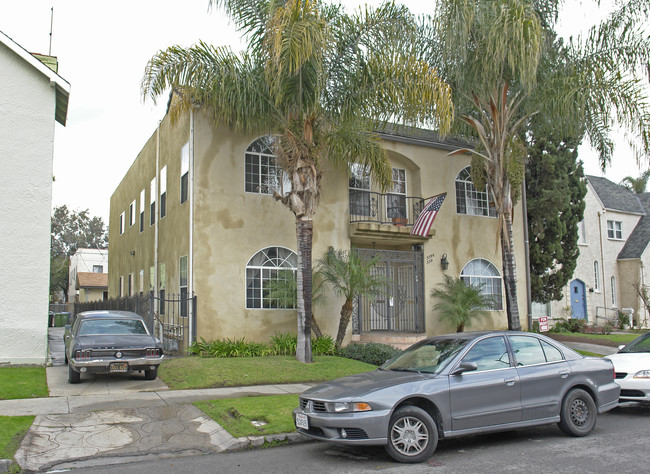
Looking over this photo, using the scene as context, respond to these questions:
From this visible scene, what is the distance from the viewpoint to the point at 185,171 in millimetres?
17281

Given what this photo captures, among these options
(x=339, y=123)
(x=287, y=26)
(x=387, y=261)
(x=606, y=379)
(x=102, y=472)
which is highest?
(x=287, y=26)

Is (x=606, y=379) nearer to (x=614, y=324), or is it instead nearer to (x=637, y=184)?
(x=614, y=324)

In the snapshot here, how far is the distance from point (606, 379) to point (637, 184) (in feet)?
121

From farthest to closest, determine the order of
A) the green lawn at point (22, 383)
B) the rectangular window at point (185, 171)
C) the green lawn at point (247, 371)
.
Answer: the rectangular window at point (185, 171)
the green lawn at point (247, 371)
the green lawn at point (22, 383)

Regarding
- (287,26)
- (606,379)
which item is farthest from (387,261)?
(606,379)

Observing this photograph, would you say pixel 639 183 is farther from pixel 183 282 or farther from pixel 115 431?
pixel 115 431

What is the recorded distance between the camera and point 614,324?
27.0 m

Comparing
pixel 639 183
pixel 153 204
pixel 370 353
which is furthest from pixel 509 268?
pixel 639 183

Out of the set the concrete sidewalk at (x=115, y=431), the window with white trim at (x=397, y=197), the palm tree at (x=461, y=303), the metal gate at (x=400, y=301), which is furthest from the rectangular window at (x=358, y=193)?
the concrete sidewalk at (x=115, y=431)

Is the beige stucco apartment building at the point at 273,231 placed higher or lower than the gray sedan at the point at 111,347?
higher

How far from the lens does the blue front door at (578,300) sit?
88.1 feet

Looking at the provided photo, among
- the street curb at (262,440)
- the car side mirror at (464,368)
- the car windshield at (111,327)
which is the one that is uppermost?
the car windshield at (111,327)

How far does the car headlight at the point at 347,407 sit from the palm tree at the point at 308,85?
23.8 feet

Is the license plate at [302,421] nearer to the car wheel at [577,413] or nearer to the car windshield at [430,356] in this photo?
the car windshield at [430,356]
